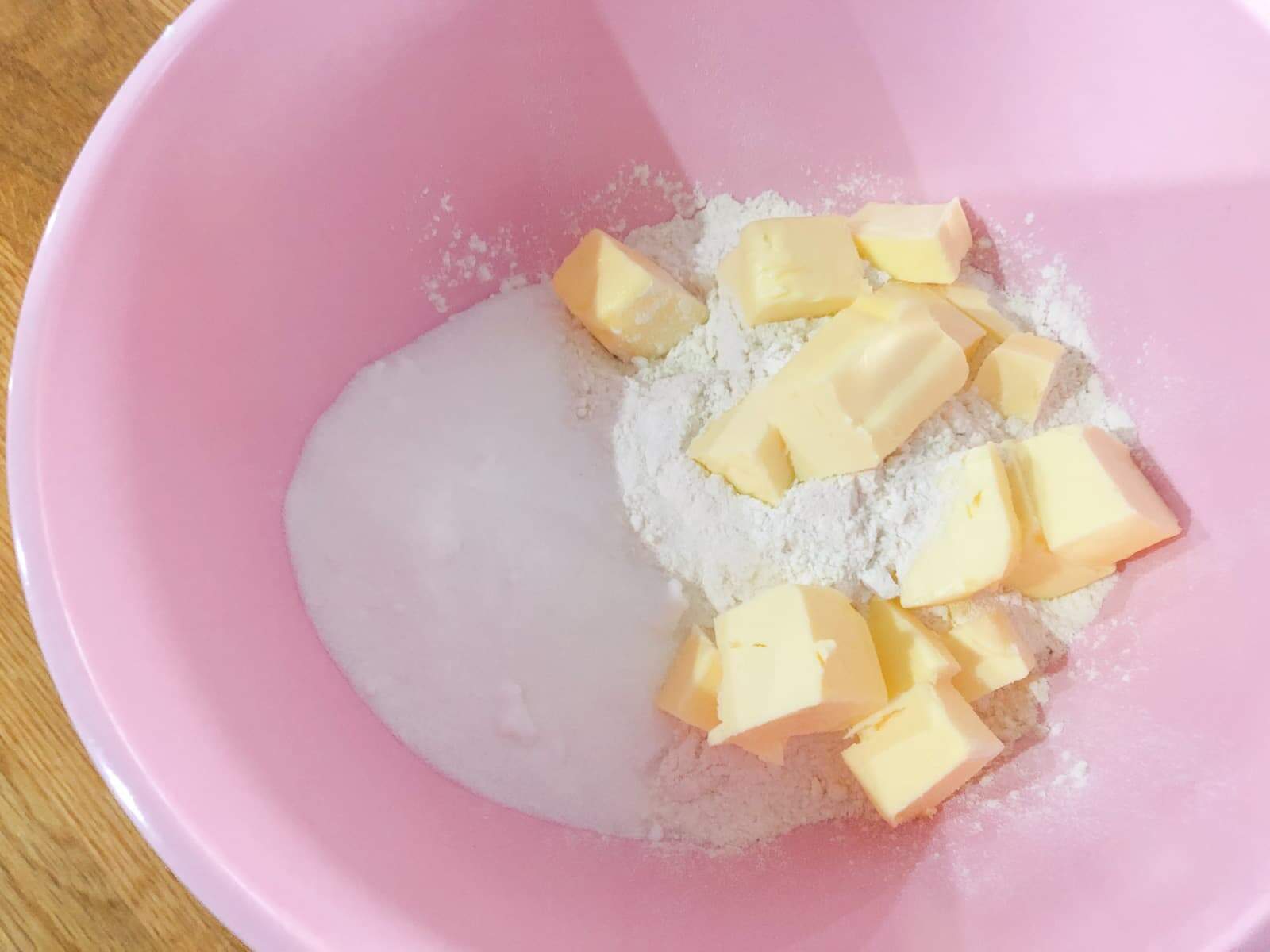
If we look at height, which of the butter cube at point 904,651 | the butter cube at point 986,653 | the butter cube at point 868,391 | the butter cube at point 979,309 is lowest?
the butter cube at point 986,653

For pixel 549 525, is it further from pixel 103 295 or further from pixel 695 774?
pixel 103 295

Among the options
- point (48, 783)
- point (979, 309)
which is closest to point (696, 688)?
point (979, 309)

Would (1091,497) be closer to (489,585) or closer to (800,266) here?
(800,266)

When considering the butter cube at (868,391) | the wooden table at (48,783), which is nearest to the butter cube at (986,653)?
the butter cube at (868,391)

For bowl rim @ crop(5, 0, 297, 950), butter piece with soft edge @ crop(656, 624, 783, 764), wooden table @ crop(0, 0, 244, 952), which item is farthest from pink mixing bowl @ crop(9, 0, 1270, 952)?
wooden table @ crop(0, 0, 244, 952)

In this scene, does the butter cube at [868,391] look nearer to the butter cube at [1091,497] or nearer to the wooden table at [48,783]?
the butter cube at [1091,497]

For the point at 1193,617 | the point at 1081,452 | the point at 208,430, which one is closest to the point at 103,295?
the point at 208,430

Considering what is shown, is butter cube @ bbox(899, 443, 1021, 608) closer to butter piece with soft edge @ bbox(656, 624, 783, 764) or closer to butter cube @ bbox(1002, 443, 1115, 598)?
butter cube @ bbox(1002, 443, 1115, 598)

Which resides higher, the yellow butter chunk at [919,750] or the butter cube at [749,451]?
the butter cube at [749,451]
